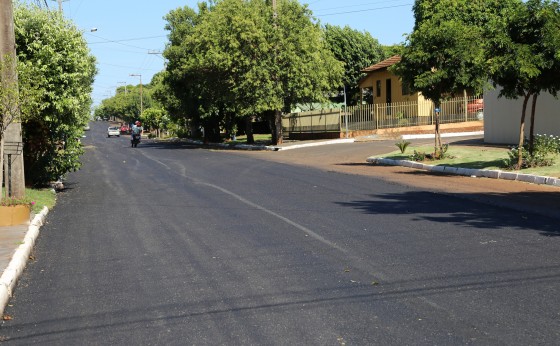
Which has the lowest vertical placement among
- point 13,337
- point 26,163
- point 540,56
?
point 13,337

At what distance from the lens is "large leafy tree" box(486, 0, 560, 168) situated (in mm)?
16750

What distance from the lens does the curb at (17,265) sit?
21.9ft

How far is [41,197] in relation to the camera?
1507cm

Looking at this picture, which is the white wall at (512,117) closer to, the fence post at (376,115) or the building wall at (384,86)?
the fence post at (376,115)

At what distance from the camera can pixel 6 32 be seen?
43.7 ft

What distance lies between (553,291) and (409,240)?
9.59 feet

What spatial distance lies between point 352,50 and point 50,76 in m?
49.0

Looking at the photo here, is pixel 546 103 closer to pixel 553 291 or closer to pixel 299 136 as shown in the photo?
pixel 553 291

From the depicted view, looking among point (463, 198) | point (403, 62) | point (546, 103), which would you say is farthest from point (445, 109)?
point (463, 198)

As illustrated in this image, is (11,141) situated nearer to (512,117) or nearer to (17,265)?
(17,265)

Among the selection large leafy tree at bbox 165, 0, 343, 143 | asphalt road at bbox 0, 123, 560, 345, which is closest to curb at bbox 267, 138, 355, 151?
large leafy tree at bbox 165, 0, 343, 143

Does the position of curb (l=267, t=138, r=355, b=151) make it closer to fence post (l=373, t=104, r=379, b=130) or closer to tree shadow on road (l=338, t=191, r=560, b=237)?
fence post (l=373, t=104, r=379, b=130)

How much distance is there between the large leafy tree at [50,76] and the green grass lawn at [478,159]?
11834 millimetres

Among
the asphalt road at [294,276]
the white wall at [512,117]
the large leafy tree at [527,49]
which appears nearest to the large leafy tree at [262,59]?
the white wall at [512,117]
